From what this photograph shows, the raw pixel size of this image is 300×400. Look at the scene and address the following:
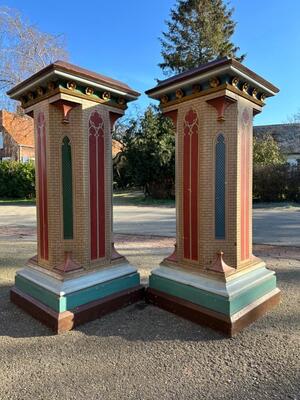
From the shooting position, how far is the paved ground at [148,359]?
90.4 inches

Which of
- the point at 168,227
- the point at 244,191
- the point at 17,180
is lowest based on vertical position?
the point at 168,227

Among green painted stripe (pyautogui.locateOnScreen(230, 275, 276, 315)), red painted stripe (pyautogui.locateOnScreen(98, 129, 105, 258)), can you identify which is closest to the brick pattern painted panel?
green painted stripe (pyautogui.locateOnScreen(230, 275, 276, 315))

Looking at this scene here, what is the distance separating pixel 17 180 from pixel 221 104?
2221cm

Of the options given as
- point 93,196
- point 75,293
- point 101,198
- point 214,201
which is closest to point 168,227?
point 101,198

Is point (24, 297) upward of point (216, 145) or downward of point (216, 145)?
downward

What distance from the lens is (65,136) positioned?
11.6 feet

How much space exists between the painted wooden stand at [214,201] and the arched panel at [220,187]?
10 mm

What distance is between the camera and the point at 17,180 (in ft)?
75.6

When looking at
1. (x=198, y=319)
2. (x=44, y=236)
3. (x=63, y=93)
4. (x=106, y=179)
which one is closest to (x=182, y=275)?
(x=198, y=319)

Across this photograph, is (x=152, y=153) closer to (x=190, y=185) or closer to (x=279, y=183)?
(x=279, y=183)

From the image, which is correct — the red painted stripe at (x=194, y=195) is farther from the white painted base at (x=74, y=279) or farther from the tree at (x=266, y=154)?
the tree at (x=266, y=154)

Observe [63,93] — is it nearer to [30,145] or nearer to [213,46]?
[213,46]

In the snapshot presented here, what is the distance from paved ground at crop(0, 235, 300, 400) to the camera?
2295mm

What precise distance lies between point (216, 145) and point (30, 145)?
29.0 m
